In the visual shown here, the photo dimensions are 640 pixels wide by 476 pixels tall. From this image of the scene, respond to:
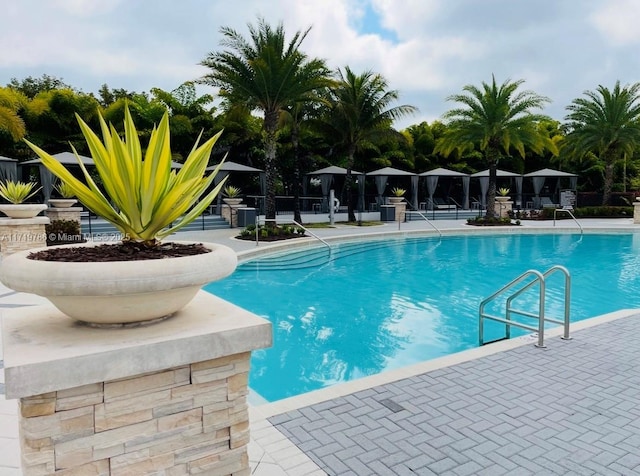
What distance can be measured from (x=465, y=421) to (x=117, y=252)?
287 cm

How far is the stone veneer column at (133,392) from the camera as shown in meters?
1.81

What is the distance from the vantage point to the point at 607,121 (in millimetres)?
26781

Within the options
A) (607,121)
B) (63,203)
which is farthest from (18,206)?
(607,121)

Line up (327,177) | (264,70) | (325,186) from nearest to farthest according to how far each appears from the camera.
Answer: (264,70), (327,177), (325,186)

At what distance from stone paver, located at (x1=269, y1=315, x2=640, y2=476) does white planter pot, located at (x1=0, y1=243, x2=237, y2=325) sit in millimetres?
1689

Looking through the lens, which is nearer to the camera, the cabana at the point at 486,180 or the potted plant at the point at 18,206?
the potted plant at the point at 18,206

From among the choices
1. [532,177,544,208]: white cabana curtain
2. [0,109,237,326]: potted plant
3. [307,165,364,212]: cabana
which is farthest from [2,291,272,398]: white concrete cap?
[532,177,544,208]: white cabana curtain

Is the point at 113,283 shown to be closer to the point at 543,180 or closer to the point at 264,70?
the point at 264,70

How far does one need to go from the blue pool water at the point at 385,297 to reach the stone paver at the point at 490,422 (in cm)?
161

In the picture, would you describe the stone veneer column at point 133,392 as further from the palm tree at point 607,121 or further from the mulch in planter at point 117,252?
the palm tree at point 607,121

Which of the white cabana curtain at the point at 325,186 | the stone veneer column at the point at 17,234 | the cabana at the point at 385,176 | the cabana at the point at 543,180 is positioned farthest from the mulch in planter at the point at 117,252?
the cabana at the point at 543,180

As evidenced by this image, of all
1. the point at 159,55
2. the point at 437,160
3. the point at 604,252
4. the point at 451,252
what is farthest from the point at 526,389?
the point at 437,160

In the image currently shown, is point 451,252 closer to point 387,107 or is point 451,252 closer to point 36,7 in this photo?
point 387,107

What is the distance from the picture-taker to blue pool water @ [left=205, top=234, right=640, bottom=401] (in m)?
6.29
